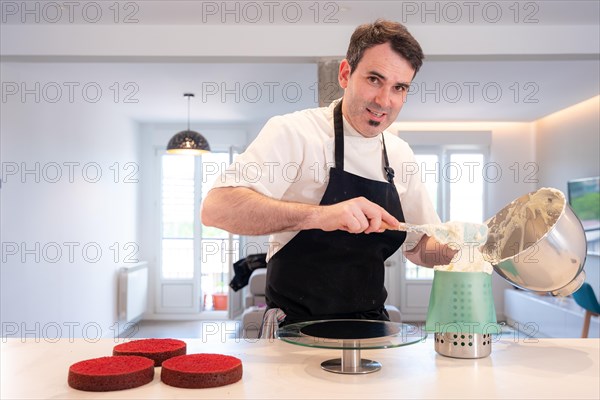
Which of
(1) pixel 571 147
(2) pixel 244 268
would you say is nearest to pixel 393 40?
(2) pixel 244 268

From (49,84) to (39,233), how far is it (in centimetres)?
143

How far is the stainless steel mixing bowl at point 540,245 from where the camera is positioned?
62.2 inches

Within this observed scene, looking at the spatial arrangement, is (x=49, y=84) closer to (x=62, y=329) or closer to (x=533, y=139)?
(x=62, y=329)

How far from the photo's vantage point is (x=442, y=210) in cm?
845

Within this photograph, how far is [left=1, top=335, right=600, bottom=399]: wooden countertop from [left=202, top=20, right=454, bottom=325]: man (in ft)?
0.85

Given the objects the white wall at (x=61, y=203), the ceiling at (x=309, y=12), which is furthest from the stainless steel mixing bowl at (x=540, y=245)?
the white wall at (x=61, y=203)

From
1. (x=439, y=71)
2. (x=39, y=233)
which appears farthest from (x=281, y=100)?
(x=39, y=233)

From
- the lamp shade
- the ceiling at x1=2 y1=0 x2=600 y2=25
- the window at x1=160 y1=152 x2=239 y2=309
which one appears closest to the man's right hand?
the ceiling at x1=2 y1=0 x2=600 y2=25

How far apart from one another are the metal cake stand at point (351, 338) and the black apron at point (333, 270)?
0.98ft

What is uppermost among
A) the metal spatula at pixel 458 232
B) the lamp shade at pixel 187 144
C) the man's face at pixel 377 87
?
the lamp shade at pixel 187 144

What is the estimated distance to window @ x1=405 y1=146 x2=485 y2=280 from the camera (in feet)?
27.6

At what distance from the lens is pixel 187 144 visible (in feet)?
21.1

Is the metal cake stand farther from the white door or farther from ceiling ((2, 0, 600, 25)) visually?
the white door

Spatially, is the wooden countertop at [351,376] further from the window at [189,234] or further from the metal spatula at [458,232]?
the window at [189,234]
